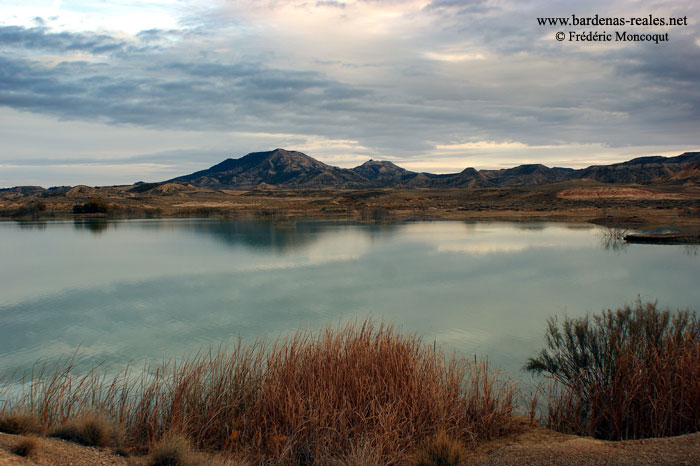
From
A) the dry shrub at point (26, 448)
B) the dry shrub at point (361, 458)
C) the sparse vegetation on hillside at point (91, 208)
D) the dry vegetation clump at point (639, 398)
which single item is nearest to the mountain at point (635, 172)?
the sparse vegetation on hillside at point (91, 208)

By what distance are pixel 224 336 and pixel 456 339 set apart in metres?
6.07

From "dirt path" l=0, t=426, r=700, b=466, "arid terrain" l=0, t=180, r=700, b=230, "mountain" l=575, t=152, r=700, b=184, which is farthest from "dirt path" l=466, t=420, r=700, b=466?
"mountain" l=575, t=152, r=700, b=184

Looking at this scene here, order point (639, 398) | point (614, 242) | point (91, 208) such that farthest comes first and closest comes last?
point (91, 208) < point (614, 242) < point (639, 398)

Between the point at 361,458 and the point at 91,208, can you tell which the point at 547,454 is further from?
the point at 91,208

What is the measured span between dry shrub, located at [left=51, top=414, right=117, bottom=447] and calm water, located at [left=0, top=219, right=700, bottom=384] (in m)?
5.58

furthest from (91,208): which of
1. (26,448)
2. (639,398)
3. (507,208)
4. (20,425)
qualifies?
(639,398)

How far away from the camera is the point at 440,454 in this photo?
4.91 meters

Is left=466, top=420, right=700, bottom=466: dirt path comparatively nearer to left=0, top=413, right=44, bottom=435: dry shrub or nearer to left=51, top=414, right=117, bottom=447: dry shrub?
left=51, top=414, right=117, bottom=447: dry shrub

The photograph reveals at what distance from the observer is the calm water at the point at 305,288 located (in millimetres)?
12477

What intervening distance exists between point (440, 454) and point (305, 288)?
44.7 ft

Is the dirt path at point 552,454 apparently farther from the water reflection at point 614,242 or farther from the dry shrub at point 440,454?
the water reflection at point 614,242

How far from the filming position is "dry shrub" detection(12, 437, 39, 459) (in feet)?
14.3

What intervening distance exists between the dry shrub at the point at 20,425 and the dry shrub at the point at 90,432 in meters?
0.18

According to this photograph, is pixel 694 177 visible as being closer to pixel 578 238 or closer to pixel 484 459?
pixel 578 238
